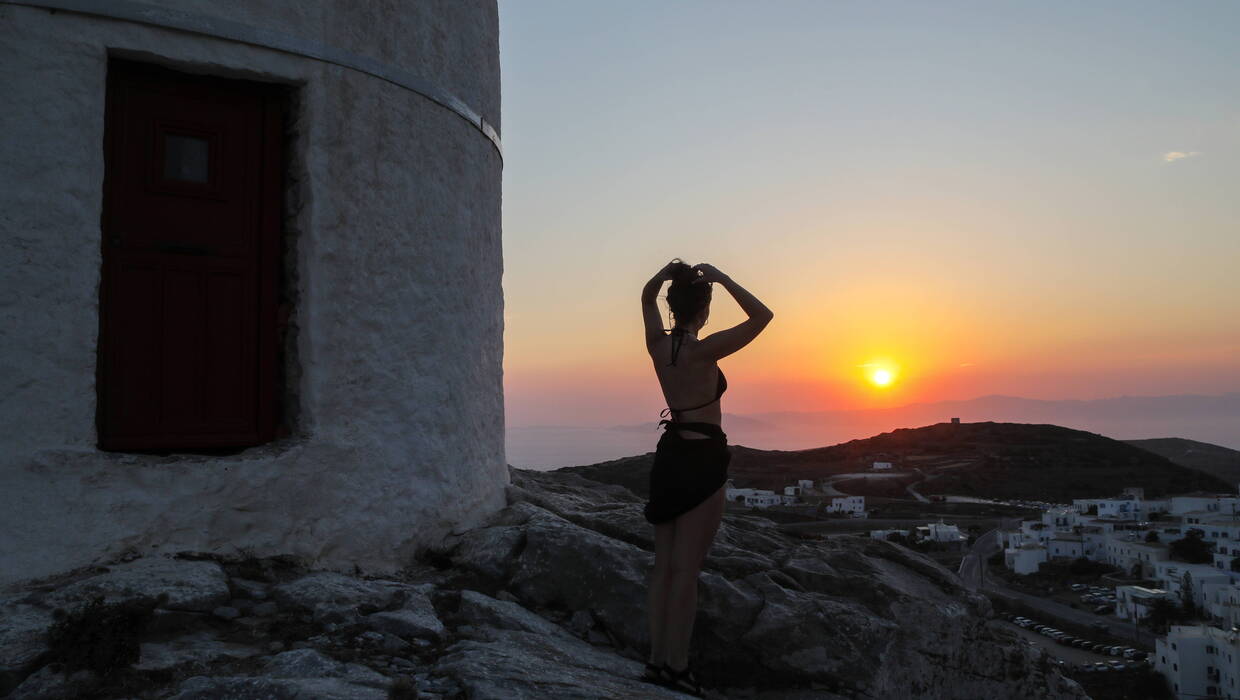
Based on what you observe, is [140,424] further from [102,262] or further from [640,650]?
[640,650]

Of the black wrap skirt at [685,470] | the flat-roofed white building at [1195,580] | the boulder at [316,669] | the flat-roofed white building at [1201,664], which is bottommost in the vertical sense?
the flat-roofed white building at [1201,664]

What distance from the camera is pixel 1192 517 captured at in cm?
5953

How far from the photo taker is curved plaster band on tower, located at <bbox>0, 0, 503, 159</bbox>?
4918mm

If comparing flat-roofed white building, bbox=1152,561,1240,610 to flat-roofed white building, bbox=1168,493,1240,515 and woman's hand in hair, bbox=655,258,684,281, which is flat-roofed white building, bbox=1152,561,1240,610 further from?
woman's hand in hair, bbox=655,258,684,281

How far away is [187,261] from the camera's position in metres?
5.34

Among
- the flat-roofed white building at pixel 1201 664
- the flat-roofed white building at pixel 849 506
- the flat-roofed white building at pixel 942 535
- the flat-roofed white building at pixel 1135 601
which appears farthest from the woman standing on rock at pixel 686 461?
the flat-roofed white building at pixel 849 506

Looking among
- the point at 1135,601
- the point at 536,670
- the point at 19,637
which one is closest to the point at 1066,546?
the point at 1135,601

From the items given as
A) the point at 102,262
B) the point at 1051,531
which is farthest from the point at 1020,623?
the point at 102,262

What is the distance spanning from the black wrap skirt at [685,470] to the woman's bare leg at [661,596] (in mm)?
88

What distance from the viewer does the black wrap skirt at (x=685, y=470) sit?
4312 millimetres

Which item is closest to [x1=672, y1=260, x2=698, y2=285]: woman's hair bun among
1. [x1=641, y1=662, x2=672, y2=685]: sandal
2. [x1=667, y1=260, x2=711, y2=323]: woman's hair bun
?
[x1=667, y1=260, x2=711, y2=323]: woman's hair bun

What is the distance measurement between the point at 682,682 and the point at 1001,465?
7418 centimetres

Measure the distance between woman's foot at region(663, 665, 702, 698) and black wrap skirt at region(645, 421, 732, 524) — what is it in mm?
733

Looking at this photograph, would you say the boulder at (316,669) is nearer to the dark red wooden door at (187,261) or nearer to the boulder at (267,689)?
the boulder at (267,689)
